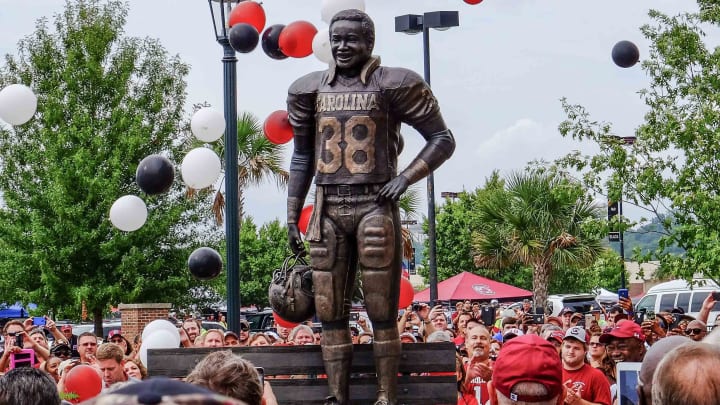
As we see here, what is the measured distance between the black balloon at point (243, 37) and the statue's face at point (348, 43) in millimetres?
3964

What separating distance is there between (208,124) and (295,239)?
4927 mm

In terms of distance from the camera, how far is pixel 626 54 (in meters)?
14.7

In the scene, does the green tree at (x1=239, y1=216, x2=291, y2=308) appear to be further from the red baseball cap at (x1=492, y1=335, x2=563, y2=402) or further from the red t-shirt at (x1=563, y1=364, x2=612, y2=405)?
the red baseball cap at (x1=492, y1=335, x2=563, y2=402)

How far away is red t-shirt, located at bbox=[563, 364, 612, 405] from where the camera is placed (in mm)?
7004

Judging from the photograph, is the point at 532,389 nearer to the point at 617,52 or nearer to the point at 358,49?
the point at 358,49

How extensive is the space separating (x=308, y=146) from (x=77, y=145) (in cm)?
1945

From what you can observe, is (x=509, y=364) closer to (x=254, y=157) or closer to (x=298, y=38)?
(x=298, y=38)

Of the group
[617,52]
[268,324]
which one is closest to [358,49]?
[617,52]

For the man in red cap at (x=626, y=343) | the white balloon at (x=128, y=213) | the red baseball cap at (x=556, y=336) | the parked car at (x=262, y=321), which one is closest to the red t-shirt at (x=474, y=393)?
the man in red cap at (x=626, y=343)

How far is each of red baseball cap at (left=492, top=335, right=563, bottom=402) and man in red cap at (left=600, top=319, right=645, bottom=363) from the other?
4.53m

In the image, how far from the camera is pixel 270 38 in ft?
37.4

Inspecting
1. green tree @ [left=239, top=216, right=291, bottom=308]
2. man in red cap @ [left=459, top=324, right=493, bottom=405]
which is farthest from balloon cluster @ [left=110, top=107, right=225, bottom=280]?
green tree @ [left=239, top=216, right=291, bottom=308]

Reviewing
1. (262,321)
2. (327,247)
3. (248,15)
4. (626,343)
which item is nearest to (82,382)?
(327,247)

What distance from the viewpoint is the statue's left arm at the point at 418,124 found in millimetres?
6938
